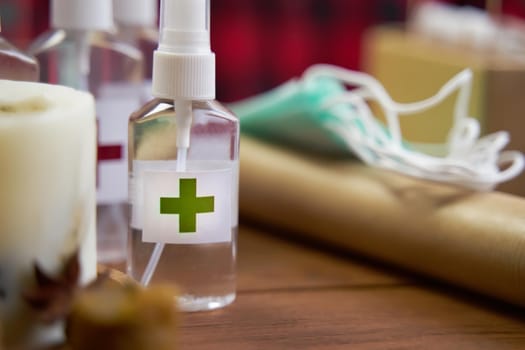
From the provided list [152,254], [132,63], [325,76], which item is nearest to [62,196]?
[152,254]

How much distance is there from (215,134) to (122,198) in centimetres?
11

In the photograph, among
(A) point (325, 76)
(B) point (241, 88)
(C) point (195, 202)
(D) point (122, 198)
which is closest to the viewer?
(C) point (195, 202)

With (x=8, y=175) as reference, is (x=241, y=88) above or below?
below

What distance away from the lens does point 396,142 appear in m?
0.60

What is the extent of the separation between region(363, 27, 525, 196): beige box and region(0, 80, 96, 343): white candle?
415 mm

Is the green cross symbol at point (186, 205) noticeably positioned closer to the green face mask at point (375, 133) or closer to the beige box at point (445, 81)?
the green face mask at point (375, 133)

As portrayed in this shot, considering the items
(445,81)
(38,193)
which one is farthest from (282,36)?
(38,193)

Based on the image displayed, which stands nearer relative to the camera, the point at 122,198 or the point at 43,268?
the point at 43,268

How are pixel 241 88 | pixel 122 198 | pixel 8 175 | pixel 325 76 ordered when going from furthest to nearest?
pixel 241 88, pixel 325 76, pixel 122 198, pixel 8 175

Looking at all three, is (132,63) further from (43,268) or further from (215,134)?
(43,268)

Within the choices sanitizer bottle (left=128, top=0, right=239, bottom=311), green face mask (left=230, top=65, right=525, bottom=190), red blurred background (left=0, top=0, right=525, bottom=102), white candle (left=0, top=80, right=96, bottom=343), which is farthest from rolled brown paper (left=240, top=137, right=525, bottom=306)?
red blurred background (left=0, top=0, right=525, bottom=102)

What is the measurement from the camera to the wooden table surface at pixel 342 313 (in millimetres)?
426

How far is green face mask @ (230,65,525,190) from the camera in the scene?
561 millimetres

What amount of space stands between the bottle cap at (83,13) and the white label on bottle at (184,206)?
12 cm
